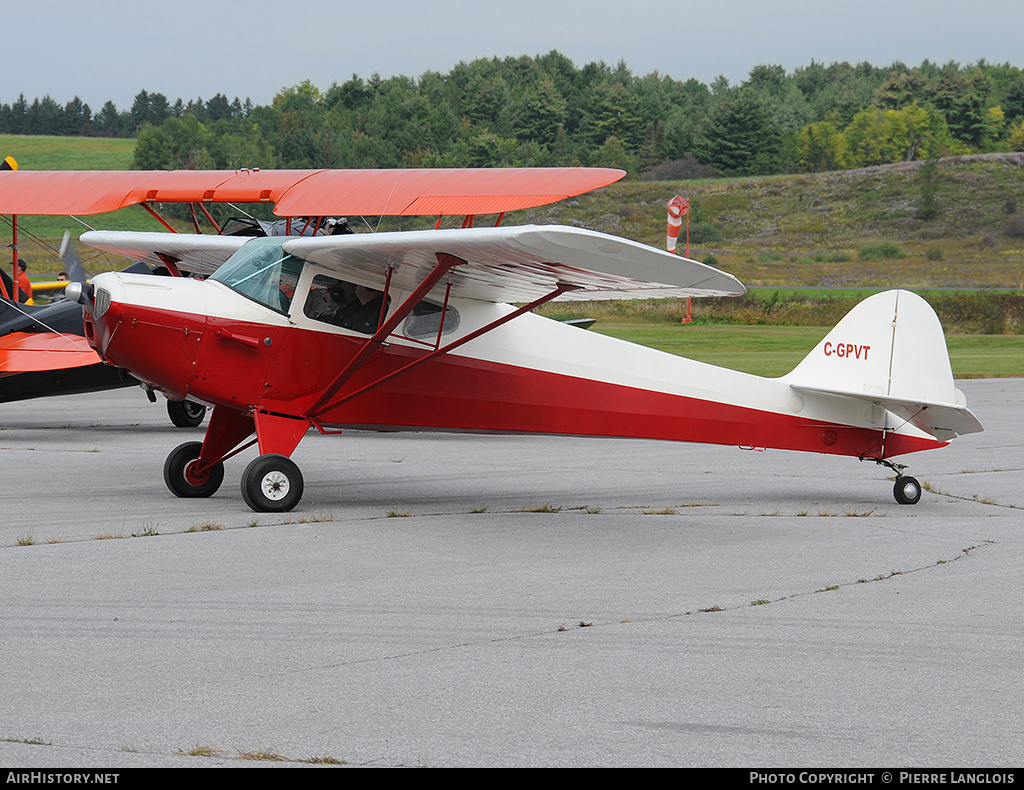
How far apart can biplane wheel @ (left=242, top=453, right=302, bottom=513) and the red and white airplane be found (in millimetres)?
13

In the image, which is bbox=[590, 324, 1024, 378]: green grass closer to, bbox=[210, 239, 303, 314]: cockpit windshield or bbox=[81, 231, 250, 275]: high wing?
bbox=[81, 231, 250, 275]: high wing

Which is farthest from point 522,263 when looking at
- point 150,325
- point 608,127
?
point 608,127

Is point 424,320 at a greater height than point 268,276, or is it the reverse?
→ point 268,276

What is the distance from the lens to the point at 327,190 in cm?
1454

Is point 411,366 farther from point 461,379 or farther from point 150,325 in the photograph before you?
point 150,325

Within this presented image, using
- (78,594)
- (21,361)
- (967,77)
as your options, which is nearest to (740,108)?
(967,77)

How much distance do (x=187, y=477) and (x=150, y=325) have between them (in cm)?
172

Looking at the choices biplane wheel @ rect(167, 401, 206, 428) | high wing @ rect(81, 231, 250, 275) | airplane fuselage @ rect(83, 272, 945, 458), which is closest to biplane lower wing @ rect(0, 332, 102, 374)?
biplane wheel @ rect(167, 401, 206, 428)

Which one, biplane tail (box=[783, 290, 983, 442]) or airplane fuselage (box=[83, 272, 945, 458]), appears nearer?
airplane fuselage (box=[83, 272, 945, 458])

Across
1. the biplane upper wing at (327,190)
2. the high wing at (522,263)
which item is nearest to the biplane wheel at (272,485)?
the high wing at (522,263)

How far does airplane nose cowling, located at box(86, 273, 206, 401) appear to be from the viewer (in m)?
8.91

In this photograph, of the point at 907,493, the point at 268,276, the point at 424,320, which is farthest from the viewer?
the point at 907,493

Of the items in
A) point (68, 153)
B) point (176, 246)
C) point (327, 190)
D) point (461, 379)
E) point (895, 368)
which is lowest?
point (461, 379)
